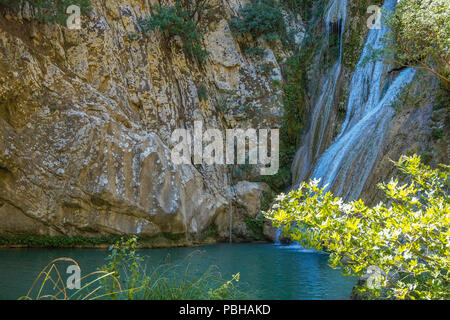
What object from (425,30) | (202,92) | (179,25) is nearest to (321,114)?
(202,92)

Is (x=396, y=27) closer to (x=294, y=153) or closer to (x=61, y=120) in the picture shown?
(x=294, y=153)

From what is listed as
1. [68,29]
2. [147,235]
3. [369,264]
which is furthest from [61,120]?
[369,264]

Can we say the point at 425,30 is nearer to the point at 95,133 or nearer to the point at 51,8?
the point at 95,133

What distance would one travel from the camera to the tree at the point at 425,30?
29.8ft

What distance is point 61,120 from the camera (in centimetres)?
1329

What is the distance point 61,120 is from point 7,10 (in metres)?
4.25

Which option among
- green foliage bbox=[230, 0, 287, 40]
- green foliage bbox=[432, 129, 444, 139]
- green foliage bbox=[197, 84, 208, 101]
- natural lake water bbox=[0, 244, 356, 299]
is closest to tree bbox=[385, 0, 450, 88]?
green foliage bbox=[432, 129, 444, 139]

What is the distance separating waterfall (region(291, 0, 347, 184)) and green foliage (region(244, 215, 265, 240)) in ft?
7.98

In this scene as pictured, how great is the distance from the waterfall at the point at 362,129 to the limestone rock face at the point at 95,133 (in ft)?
18.1

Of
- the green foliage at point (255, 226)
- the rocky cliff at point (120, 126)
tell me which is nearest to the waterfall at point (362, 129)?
the rocky cliff at point (120, 126)

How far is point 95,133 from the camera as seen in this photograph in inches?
532

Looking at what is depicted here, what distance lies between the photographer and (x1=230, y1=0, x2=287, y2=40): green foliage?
2031 centimetres

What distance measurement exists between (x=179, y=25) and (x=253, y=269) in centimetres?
1192

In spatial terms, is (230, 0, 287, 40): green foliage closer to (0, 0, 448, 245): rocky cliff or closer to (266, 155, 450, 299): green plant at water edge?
(0, 0, 448, 245): rocky cliff
